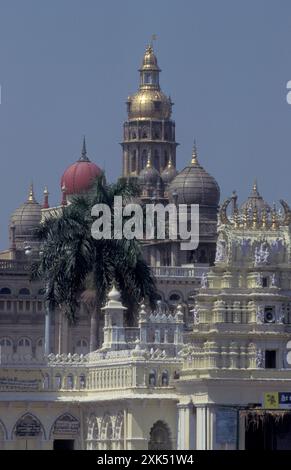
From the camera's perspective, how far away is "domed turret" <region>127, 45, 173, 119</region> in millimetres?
172875

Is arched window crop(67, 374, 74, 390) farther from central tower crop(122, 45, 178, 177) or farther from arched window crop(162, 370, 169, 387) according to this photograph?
central tower crop(122, 45, 178, 177)

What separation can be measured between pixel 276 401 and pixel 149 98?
79727 mm

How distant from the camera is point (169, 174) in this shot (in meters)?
168

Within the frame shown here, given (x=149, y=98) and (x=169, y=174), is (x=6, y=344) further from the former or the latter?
(x=149, y=98)

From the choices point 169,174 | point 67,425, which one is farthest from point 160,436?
point 169,174

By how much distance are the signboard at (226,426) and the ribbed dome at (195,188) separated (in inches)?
2345

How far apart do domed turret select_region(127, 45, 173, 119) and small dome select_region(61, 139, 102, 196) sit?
28.6 ft

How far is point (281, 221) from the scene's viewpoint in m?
98.1

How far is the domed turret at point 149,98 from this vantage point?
567ft

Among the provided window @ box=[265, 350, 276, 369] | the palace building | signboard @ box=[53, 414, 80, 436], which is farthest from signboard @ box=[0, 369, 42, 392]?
window @ box=[265, 350, 276, 369]

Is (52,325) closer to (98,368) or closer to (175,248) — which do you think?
(175,248)
